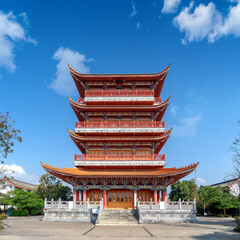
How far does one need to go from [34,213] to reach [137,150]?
917 inches

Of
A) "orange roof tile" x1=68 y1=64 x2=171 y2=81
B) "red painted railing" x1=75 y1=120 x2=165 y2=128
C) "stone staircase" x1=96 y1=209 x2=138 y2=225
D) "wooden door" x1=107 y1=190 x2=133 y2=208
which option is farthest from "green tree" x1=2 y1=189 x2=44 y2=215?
"orange roof tile" x1=68 y1=64 x2=171 y2=81

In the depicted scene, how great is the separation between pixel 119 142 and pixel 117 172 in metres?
4.32

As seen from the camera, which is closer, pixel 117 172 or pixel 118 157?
pixel 117 172

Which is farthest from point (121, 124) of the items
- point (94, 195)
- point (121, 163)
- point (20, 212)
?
point (20, 212)

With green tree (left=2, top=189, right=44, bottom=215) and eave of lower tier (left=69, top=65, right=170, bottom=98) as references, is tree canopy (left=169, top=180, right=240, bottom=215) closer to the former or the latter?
eave of lower tier (left=69, top=65, right=170, bottom=98)

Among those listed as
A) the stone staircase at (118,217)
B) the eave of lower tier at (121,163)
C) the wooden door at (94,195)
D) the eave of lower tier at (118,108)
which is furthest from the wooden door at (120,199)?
the eave of lower tier at (118,108)

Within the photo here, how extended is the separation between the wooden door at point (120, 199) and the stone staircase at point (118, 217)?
4156 mm

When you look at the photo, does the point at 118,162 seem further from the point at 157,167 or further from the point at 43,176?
the point at 43,176

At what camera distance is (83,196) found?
2959cm

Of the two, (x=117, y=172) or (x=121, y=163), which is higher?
(x=121, y=163)

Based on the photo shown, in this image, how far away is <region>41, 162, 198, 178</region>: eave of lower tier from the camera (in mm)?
28250

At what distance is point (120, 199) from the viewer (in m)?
30.4

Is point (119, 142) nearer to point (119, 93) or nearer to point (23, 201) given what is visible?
point (119, 93)

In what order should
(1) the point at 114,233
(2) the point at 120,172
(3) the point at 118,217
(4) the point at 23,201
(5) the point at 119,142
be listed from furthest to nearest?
(4) the point at 23,201 < (5) the point at 119,142 < (2) the point at 120,172 < (3) the point at 118,217 < (1) the point at 114,233
